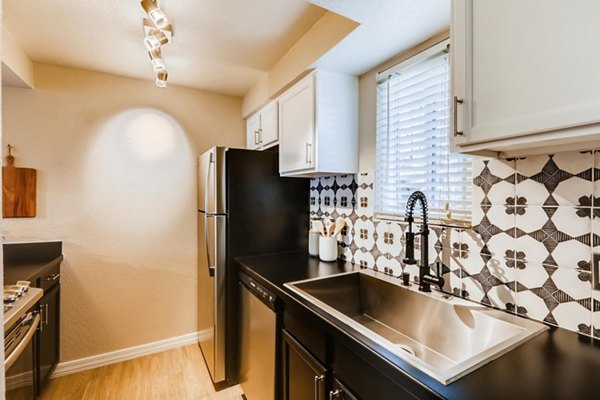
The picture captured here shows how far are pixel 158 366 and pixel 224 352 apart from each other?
760mm

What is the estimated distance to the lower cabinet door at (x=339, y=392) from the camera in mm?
1028

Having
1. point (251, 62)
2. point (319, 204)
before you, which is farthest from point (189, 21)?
point (319, 204)

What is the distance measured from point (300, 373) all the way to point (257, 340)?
0.51 metres

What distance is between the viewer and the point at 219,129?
2887 millimetres

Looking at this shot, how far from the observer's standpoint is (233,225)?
6.84 feet

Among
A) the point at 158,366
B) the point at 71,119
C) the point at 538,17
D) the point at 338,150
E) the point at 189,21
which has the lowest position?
the point at 158,366

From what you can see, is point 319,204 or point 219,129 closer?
point 319,204

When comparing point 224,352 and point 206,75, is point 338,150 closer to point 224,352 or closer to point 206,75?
point 206,75

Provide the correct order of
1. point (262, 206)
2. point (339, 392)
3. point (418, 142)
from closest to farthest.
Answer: point (339, 392) → point (418, 142) → point (262, 206)

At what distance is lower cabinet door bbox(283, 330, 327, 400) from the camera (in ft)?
3.84

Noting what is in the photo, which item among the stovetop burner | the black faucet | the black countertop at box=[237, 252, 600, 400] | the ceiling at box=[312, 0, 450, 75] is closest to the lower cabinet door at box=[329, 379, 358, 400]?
the black countertop at box=[237, 252, 600, 400]

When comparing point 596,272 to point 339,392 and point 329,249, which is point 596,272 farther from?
point 329,249

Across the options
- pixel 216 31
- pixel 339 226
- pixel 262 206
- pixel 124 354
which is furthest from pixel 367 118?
pixel 124 354

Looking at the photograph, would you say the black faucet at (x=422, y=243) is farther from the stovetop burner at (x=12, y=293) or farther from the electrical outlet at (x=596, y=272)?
the stovetop burner at (x=12, y=293)
